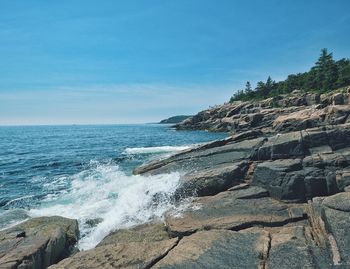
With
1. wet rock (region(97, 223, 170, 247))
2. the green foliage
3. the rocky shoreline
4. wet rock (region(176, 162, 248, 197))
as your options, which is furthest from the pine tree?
wet rock (region(97, 223, 170, 247))

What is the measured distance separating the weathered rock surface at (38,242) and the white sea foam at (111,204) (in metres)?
1.01

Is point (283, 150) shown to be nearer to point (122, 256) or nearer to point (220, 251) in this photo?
point (220, 251)

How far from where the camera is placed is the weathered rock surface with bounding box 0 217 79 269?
977 centimetres

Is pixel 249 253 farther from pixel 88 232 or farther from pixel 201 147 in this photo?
pixel 201 147

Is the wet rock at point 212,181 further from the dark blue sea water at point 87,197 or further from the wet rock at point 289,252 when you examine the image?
the wet rock at point 289,252

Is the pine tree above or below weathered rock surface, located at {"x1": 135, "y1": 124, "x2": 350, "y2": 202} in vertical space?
above

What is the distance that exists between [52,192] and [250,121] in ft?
194

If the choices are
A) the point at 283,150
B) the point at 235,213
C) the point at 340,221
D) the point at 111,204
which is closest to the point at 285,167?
the point at 283,150

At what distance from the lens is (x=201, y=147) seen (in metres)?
24.0

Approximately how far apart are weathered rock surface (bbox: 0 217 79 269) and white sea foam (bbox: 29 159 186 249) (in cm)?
101

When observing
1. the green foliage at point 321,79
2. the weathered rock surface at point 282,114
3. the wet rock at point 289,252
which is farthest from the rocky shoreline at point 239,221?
the green foliage at point 321,79

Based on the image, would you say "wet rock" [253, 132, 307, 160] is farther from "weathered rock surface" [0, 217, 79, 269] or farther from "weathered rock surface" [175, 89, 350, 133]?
"weathered rock surface" [175, 89, 350, 133]

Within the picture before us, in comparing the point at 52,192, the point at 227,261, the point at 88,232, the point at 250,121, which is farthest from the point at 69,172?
the point at 250,121

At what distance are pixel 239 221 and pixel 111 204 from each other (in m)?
9.21
